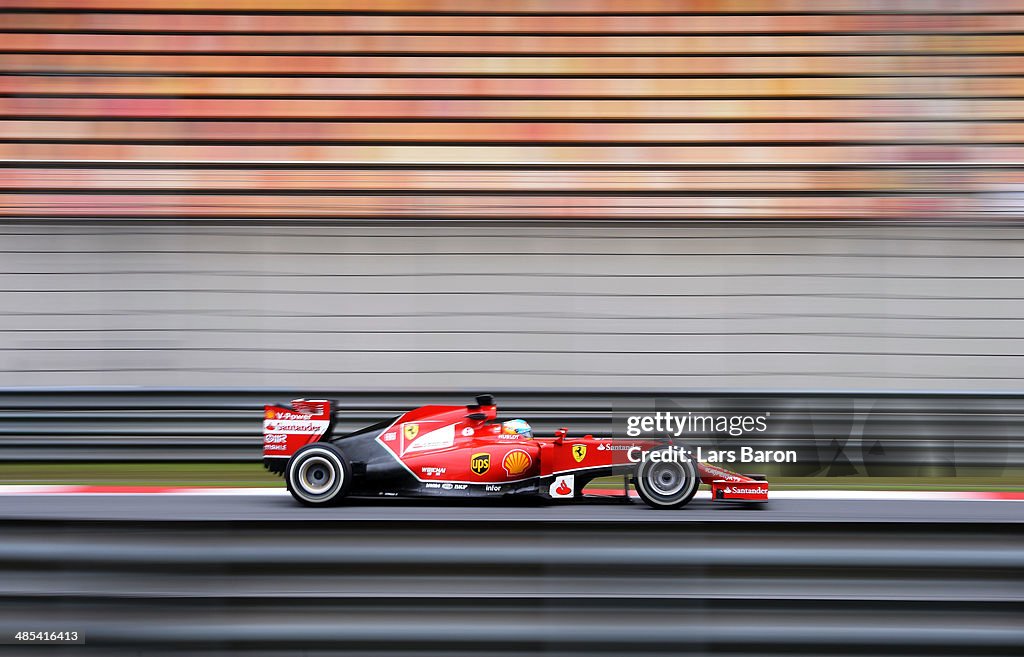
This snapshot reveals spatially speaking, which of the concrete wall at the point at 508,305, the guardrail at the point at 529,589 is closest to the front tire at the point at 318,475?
the concrete wall at the point at 508,305

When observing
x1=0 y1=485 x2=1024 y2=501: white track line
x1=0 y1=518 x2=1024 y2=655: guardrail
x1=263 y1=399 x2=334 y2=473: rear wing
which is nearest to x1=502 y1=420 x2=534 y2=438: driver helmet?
x1=0 y1=485 x2=1024 y2=501: white track line

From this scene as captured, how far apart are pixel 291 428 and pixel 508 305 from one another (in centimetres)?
309

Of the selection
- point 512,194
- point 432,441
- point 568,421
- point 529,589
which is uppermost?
point 512,194

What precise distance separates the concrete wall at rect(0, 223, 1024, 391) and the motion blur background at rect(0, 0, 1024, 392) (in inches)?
0.9

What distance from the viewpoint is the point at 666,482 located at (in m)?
6.77

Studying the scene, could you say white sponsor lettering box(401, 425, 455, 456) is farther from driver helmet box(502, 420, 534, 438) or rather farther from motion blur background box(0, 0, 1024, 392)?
motion blur background box(0, 0, 1024, 392)

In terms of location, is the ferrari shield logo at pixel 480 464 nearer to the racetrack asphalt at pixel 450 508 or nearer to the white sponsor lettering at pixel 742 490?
the racetrack asphalt at pixel 450 508

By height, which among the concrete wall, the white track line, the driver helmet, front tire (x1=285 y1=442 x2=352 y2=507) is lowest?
the white track line

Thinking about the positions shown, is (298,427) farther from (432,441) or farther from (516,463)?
(516,463)

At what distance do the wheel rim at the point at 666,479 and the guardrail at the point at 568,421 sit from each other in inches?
80.4

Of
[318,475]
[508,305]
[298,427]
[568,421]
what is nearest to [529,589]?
[318,475]

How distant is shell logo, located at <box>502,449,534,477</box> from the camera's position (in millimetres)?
6867

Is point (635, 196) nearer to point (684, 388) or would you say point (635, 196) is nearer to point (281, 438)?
point (684, 388)

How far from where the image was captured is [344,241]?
999 centimetres
